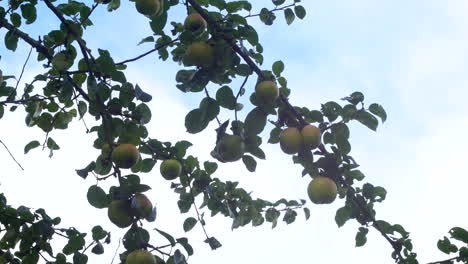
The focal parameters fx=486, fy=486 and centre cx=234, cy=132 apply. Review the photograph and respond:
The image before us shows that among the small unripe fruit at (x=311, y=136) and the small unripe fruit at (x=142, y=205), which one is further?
the small unripe fruit at (x=311, y=136)

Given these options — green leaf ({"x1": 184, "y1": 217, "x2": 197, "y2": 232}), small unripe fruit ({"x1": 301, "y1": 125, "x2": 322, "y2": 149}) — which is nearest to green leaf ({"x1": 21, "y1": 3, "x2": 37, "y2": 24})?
green leaf ({"x1": 184, "y1": 217, "x2": 197, "y2": 232})

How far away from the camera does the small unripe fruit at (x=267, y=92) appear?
256cm

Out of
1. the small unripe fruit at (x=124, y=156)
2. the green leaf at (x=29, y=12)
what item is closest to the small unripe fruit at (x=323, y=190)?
the small unripe fruit at (x=124, y=156)

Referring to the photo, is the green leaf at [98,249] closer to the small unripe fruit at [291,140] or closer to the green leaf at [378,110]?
the small unripe fruit at [291,140]

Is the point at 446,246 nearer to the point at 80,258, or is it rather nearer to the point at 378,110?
the point at 378,110

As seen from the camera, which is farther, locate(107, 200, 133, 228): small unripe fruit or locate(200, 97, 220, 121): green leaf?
locate(200, 97, 220, 121): green leaf

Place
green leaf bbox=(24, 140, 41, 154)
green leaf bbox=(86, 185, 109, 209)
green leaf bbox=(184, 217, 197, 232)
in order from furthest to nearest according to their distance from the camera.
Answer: green leaf bbox=(24, 140, 41, 154) → green leaf bbox=(184, 217, 197, 232) → green leaf bbox=(86, 185, 109, 209)

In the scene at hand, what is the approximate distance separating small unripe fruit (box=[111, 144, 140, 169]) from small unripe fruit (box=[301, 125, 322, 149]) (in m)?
0.91

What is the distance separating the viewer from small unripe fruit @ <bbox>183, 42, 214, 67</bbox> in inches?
98.8

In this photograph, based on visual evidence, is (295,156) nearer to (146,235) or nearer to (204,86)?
(204,86)

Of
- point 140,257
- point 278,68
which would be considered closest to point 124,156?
point 140,257

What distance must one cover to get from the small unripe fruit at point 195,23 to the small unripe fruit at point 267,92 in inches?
18.0

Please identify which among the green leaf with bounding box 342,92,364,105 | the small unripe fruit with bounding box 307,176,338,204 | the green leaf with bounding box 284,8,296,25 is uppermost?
the green leaf with bounding box 284,8,296,25

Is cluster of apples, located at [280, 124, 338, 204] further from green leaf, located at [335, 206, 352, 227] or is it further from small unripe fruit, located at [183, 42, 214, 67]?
small unripe fruit, located at [183, 42, 214, 67]
